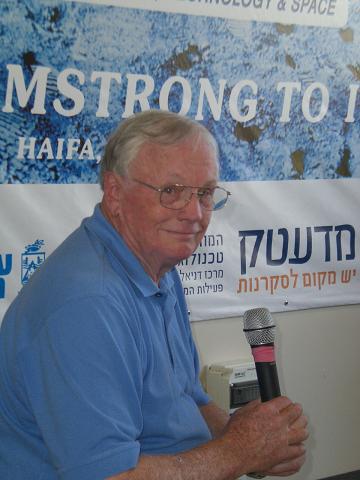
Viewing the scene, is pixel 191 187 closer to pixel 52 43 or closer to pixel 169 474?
pixel 169 474

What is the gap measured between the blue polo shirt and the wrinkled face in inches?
1.9

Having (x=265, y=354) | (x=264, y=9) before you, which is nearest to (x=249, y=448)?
(x=265, y=354)

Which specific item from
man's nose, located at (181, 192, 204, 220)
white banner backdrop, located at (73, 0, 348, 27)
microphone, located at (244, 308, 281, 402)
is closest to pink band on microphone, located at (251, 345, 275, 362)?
microphone, located at (244, 308, 281, 402)

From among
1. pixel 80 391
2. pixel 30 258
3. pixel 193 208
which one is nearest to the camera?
pixel 80 391

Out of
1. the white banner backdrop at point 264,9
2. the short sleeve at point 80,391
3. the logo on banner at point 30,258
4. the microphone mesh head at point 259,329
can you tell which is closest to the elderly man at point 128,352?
the short sleeve at point 80,391

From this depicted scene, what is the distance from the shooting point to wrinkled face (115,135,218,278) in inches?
57.1

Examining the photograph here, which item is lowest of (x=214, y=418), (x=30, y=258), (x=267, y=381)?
(x=214, y=418)

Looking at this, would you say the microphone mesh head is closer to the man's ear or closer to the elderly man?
the elderly man

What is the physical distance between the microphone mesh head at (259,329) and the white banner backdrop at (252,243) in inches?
44.8

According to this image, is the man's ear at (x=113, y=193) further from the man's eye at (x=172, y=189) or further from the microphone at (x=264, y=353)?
the microphone at (x=264, y=353)

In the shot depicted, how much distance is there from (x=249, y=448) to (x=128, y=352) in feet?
1.04

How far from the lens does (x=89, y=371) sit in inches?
47.3

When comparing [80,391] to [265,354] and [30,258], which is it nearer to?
[265,354]

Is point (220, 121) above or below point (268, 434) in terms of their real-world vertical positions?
above
